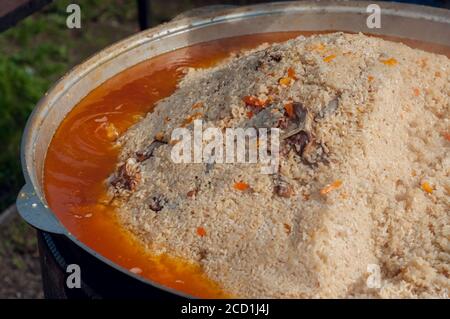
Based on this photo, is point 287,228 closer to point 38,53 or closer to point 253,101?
point 253,101

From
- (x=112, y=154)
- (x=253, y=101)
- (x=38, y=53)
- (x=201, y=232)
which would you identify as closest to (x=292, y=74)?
(x=253, y=101)

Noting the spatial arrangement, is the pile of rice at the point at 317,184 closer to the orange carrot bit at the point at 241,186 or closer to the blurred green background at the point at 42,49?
the orange carrot bit at the point at 241,186

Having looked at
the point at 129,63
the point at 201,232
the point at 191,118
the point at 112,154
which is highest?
the point at 129,63

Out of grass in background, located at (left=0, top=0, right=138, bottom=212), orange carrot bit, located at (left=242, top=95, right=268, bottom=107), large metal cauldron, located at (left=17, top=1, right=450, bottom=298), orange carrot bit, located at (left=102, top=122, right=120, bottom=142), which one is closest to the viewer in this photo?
large metal cauldron, located at (left=17, top=1, right=450, bottom=298)

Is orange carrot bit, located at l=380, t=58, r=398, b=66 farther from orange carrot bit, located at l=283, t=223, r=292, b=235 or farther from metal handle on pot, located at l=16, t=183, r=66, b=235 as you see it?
metal handle on pot, located at l=16, t=183, r=66, b=235

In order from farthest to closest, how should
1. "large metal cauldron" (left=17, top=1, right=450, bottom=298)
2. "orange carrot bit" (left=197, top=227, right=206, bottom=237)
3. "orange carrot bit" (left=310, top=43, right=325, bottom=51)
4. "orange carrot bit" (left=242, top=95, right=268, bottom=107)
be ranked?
"orange carrot bit" (left=310, top=43, right=325, bottom=51) < "orange carrot bit" (left=242, top=95, right=268, bottom=107) < "orange carrot bit" (left=197, top=227, right=206, bottom=237) < "large metal cauldron" (left=17, top=1, right=450, bottom=298)

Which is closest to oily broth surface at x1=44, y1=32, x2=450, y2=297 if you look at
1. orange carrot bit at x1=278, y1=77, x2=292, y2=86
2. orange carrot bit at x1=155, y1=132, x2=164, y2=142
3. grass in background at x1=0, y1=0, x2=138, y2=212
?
orange carrot bit at x1=155, y1=132, x2=164, y2=142

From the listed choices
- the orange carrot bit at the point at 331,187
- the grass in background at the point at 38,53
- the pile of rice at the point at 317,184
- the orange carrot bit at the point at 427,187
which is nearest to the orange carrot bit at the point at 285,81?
the pile of rice at the point at 317,184
